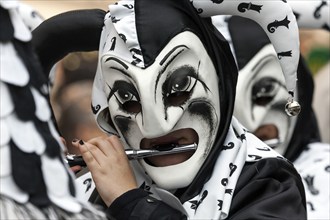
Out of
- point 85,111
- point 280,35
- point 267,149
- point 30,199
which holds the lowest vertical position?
point 85,111

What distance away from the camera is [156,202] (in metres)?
1.28

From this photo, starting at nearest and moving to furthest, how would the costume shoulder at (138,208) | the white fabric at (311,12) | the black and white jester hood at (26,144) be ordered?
the black and white jester hood at (26,144) < the costume shoulder at (138,208) < the white fabric at (311,12)

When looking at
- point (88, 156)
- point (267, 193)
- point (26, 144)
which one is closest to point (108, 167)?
point (88, 156)

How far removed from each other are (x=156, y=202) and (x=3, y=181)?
52 centimetres

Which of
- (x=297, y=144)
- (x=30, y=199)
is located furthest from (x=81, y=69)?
A: (x=30, y=199)

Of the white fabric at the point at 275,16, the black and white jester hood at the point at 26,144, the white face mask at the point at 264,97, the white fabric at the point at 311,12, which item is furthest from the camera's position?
the white face mask at the point at 264,97

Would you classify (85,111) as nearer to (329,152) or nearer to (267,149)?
(329,152)

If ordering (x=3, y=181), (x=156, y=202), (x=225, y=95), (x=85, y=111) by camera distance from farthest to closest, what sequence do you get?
(x=85, y=111) < (x=225, y=95) < (x=156, y=202) < (x=3, y=181)

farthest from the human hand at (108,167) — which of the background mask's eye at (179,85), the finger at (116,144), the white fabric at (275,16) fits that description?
the white fabric at (275,16)

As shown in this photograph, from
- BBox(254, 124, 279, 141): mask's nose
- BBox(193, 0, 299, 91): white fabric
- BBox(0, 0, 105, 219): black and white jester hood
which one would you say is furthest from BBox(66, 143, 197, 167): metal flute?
BBox(254, 124, 279, 141): mask's nose

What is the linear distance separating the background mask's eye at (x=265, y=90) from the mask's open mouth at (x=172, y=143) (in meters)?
0.70

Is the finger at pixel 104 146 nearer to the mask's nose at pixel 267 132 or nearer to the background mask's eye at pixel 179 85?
the background mask's eye at pixel 179 85

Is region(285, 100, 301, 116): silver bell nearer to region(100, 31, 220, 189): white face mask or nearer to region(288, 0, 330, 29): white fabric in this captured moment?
region(100, 31, 220, 189): white face mask

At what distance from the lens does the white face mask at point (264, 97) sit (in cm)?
200
